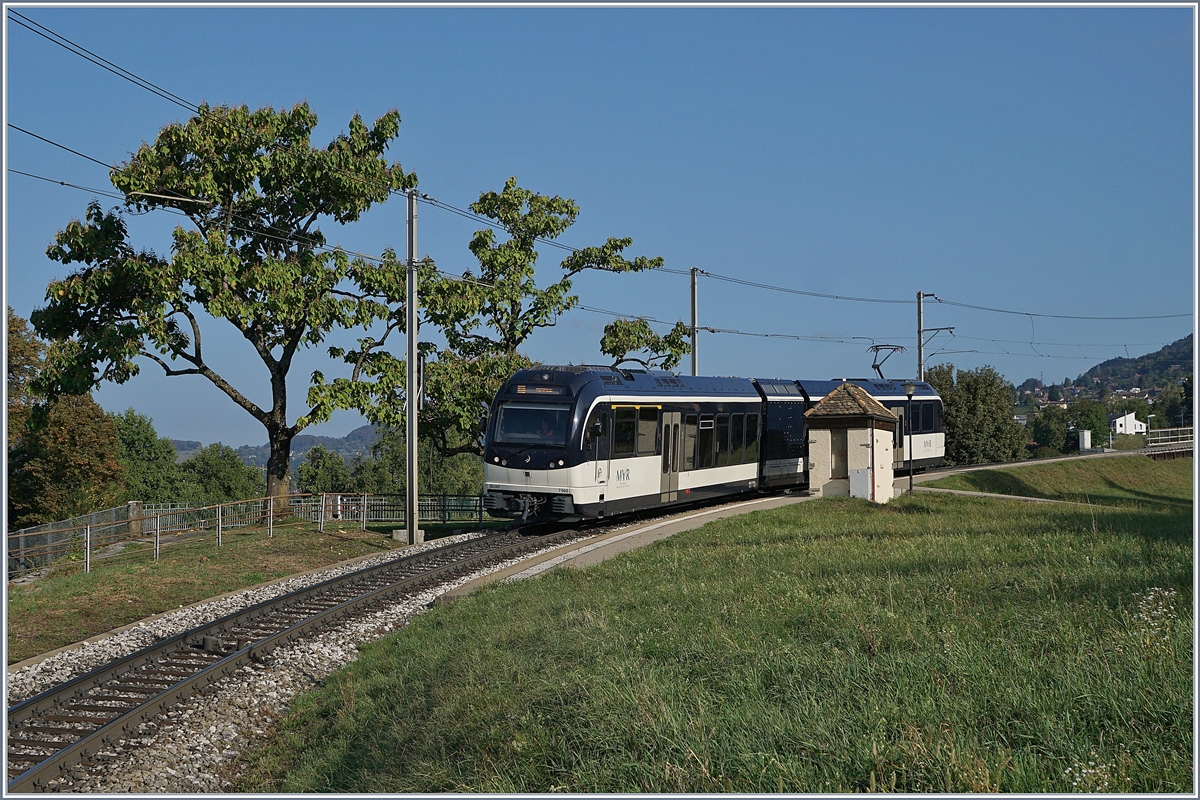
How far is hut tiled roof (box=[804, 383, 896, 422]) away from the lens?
26.8m

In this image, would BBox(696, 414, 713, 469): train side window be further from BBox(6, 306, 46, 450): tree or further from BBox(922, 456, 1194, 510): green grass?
BBox(6, 306, 46, 450): tree

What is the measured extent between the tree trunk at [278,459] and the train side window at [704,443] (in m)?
11.4

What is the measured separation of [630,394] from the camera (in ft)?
73.0

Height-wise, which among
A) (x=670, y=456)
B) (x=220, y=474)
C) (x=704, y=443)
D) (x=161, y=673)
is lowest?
(x=220, y=474)

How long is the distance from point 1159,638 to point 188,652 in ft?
33.3

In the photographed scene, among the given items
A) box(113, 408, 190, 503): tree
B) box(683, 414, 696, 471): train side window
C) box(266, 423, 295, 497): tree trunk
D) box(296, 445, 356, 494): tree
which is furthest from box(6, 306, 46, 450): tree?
box(296, 445, 356, 494): tree

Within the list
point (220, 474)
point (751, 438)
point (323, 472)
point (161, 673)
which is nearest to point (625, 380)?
point (751, 438)

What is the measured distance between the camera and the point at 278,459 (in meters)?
28.5

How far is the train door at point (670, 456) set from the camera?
23.4 m

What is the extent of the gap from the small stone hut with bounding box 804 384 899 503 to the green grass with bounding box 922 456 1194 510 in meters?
7.38

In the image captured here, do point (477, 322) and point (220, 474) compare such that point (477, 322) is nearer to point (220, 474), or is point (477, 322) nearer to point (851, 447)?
point (851, 447)

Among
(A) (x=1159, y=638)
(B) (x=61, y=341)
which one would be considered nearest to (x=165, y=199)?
(B) (x=61, y=341)

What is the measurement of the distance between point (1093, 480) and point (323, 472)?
279 ft

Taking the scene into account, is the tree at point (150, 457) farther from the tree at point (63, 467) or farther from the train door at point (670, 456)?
the train door at point (670, 456)
